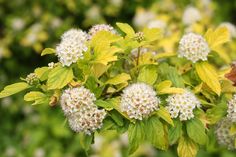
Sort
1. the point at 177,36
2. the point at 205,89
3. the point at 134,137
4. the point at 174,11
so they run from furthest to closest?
the point at 174,11 → the point at 177,36 → the point at 205,89 → the point at 134,137

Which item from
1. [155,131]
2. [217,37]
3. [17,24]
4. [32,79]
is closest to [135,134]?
[155,131]

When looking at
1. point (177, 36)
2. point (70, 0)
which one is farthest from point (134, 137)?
point (70, 0)

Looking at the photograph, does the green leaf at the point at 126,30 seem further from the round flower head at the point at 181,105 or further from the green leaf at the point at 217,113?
the green leaf at the point at 217,113

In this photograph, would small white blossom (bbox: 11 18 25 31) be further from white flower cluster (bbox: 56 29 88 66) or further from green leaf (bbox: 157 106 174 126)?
green leaf (bbox: 157 106 174 126)

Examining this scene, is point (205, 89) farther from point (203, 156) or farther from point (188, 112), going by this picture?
point (203, 156)

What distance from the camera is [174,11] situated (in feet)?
11.3

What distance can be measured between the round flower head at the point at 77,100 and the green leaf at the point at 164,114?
20 cm

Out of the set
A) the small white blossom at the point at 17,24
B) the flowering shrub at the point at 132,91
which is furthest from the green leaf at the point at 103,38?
the small white blossom at the point at 17,24

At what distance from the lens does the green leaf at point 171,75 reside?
5.69 ft

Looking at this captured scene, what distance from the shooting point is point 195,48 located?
1.77 metres

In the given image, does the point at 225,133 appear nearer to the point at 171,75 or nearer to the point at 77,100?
the point at 171,75

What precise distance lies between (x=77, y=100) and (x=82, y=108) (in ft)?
0.10

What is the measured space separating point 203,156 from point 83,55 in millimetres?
2045

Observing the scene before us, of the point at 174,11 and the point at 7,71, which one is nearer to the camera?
the point at 174,11
